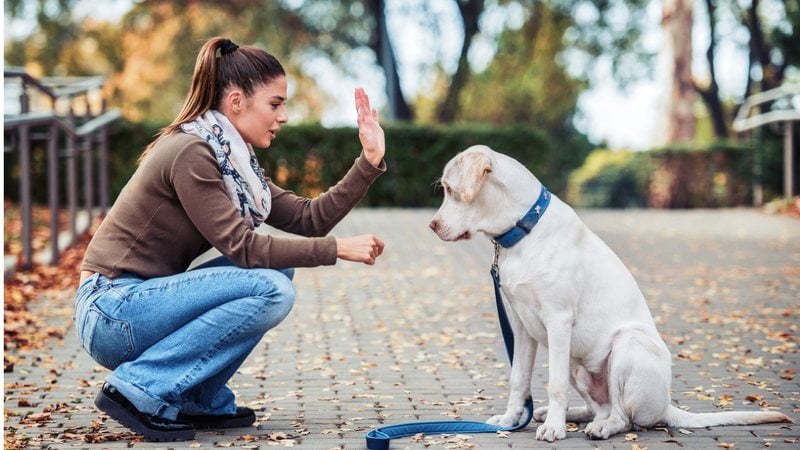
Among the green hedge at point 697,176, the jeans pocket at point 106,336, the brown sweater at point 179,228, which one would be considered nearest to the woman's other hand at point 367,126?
the brown sweater at point 179,228

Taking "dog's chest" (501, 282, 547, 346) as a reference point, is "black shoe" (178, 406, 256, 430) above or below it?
below

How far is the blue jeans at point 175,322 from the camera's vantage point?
4492 mm

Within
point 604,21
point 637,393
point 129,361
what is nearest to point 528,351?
point 637,393

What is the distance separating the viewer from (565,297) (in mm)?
4609

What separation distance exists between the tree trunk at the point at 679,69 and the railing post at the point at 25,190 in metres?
17.0

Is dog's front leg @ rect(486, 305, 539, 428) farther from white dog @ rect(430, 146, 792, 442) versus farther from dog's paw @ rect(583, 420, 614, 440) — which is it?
dog's paw @ rect(583, 420, 614, 440)

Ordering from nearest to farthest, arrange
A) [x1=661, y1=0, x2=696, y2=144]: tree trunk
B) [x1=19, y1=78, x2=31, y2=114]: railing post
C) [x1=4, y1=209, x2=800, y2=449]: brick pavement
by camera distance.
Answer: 1. [x1=4, y1=209, x2=800, y2=449]: brick pavement
2. [x1=19, y1=78, x2=31, y2=114]: railing post
3. [x1=661, y1=0, x2=696, y2=144]: tree trunk

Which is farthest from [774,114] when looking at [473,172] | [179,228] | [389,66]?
[179,228]

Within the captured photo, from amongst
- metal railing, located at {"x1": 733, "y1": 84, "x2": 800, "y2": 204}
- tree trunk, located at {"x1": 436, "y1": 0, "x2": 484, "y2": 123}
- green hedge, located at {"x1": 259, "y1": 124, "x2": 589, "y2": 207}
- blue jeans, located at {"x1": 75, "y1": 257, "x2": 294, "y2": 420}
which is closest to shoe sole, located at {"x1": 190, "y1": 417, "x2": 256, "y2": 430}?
blue jeans, located at {"x1": 75, "y1": 257, "x2": 294, "y2": 420}

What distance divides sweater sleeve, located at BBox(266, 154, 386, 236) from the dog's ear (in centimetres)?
49

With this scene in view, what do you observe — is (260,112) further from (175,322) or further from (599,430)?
(599,430)

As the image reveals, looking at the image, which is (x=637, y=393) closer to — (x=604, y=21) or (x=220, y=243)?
(x=220, y=243)

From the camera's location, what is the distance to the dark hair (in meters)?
4.59

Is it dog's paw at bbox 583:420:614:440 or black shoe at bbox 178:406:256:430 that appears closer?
dog's paw at bbox 583:420:614:440
